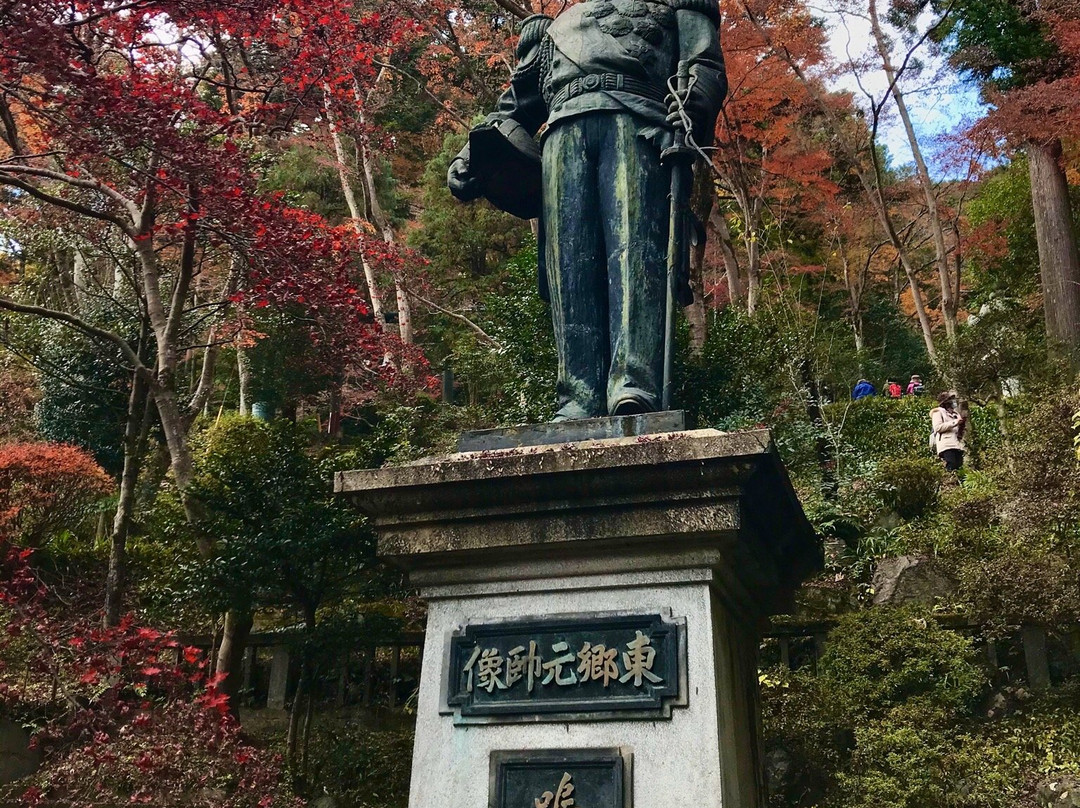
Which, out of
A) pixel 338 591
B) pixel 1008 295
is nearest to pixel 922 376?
pixel 1008 295

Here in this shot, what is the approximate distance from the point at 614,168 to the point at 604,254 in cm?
33

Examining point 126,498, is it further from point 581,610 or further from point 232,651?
point 581,610

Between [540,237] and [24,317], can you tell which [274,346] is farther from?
[540,237]

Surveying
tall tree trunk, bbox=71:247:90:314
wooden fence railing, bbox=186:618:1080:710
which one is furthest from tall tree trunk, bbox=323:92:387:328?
wooden fence railing, bbox=186:618:1080:710

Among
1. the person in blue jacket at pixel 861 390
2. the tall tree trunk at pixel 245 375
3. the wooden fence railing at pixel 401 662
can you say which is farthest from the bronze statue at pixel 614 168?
the person in blue jacket at pixel 861 390

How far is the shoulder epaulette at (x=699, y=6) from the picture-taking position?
399 centimetres

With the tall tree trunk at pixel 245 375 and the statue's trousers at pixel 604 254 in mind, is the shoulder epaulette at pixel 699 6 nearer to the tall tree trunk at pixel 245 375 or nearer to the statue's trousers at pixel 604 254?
the statue's trousers at pixel 604 254

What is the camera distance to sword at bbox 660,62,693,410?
3.61m

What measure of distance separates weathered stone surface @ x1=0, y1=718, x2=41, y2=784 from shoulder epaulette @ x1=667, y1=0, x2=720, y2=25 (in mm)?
6788

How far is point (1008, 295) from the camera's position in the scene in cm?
1748

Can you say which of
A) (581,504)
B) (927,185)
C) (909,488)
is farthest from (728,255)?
(581,504)

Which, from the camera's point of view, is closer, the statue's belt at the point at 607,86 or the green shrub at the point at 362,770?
the statue's belt at the point at 607,86

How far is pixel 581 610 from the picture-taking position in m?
3.07

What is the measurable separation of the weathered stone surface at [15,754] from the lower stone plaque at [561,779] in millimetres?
5928
